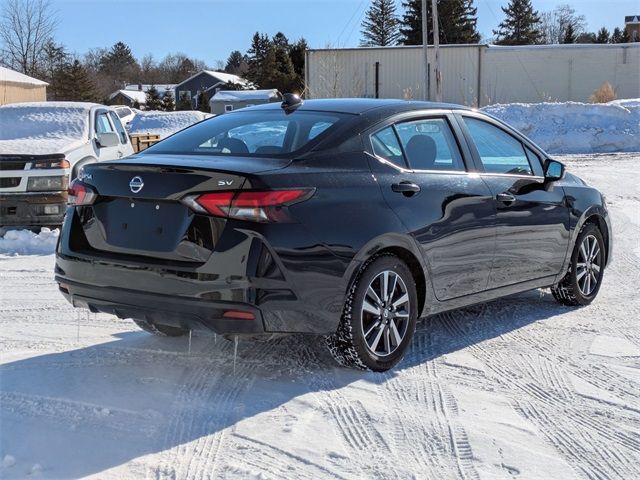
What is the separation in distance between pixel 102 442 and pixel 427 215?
2343 mm

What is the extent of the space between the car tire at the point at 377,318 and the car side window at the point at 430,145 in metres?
0.75

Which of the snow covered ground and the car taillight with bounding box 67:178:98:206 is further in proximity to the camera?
the car taillight with bounding box 67:178:98:206

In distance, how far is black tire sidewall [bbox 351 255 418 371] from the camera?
14.5ft

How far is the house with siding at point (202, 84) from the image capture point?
281 ft

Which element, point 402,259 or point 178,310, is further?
point 402,259

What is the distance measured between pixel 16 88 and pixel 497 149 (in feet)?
111

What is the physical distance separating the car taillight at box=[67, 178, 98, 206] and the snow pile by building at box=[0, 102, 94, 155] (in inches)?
241

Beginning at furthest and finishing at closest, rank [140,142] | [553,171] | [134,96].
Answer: [134,96] < [140,142] < [553,171]

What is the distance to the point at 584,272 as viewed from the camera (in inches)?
259

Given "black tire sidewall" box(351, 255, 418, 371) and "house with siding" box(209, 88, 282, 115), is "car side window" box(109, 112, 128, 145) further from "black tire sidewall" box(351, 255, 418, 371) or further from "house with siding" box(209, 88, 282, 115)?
"house with siding" box(209, 88, 282, 115)

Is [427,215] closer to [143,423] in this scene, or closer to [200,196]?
[200,196]

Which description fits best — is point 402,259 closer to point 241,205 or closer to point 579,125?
point 241,205

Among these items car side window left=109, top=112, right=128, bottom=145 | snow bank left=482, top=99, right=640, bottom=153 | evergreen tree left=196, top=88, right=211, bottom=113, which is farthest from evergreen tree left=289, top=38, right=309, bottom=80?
car side window left=109, top=112, right=128, bottom=145

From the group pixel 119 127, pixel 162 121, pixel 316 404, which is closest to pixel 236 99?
pixel 162 121
